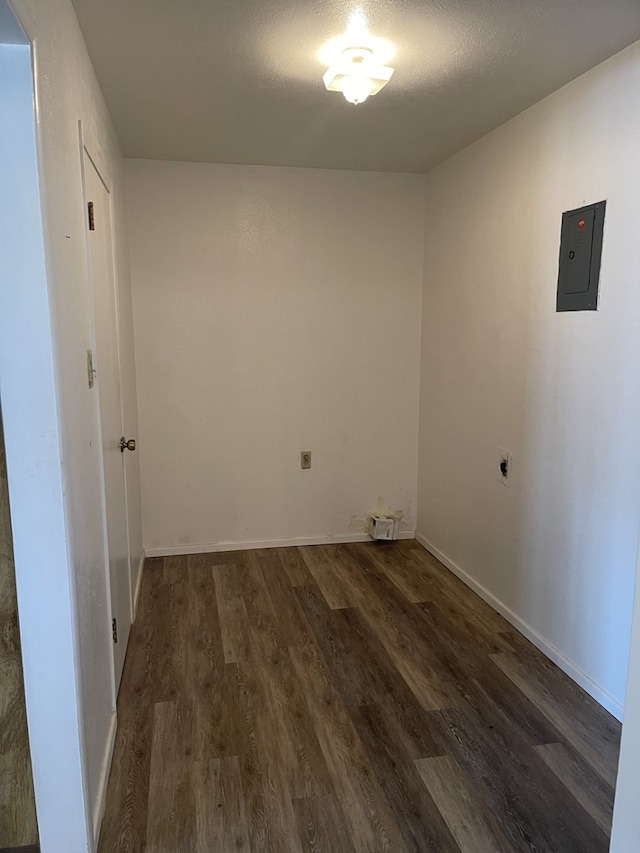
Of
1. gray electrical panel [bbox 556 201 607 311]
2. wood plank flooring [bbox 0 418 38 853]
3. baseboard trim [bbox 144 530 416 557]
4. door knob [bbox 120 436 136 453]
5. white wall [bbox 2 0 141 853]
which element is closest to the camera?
white wall [bbox 2 0 141 853]

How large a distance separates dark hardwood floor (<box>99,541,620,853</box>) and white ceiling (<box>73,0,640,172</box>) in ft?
7.53

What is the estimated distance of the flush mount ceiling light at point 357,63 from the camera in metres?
1.94

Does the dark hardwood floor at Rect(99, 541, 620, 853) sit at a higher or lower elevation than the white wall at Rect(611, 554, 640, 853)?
lower

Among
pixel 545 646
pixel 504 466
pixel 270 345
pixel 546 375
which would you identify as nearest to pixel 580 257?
pixel 546 375

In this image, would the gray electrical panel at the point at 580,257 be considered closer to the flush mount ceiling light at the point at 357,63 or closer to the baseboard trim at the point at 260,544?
the flush mount ceiling light at the point at 357,63

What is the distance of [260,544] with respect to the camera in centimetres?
378

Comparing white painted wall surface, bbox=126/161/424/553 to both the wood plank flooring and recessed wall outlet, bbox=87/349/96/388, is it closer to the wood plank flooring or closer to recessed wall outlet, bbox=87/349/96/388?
recessed wall outlet, bbox=87/349/96/388

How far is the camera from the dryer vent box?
→ 12.6 feet

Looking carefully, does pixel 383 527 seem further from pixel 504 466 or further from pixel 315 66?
A: pixel 315 66

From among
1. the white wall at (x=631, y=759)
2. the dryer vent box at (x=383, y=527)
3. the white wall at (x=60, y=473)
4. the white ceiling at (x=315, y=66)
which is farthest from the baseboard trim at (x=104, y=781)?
the white ceiling at (x=315, y=66)

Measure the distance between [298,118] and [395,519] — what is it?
2400mm

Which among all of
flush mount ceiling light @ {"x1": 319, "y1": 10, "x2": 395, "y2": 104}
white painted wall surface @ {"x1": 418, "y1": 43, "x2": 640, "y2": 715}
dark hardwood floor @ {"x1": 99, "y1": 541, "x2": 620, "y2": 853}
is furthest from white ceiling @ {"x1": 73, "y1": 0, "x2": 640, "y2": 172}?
dark hardwood floor @ {"x1": 99, "y1": 541, "x2": 620, "y2": 853}

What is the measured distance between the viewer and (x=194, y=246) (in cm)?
342

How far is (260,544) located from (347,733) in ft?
5.91
